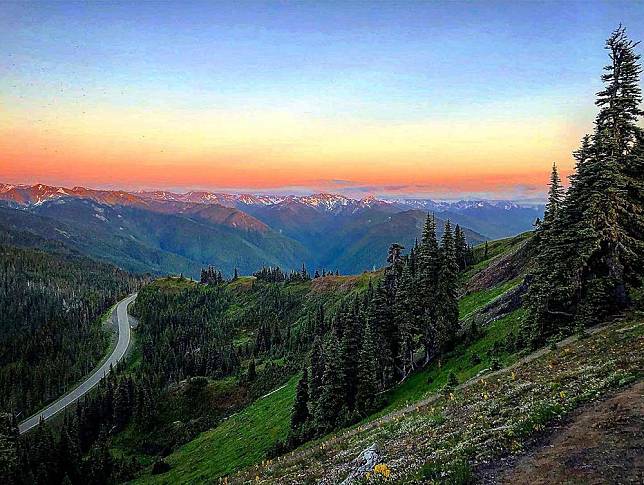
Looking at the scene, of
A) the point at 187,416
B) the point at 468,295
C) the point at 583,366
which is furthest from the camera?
the point at 187,416

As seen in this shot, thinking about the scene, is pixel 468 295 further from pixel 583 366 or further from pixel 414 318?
pixel 583 366

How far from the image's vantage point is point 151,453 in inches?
3775

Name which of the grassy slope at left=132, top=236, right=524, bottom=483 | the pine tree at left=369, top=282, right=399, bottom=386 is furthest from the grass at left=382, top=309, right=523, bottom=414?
the pine tree at left=369, top=282, right=399, bottom=386

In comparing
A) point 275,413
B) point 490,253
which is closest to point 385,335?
point 275,413

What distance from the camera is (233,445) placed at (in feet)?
223

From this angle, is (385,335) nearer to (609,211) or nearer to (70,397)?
(609,211)

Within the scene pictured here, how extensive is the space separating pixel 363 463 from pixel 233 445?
52064 millimetres

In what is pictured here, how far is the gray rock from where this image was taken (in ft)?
66.1

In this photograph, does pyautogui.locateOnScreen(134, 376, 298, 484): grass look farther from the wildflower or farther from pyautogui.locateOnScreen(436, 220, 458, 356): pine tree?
the wildflower

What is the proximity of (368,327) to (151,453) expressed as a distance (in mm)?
72706

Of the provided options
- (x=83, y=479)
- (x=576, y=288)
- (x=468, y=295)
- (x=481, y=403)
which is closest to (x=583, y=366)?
(x=481, y=403)

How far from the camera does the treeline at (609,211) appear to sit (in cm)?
3281

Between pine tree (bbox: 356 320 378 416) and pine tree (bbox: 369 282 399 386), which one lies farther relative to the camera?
pine tree (bbox: 369 282 399 386)

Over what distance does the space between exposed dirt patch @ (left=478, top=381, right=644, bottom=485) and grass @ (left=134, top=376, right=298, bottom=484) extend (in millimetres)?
45116
